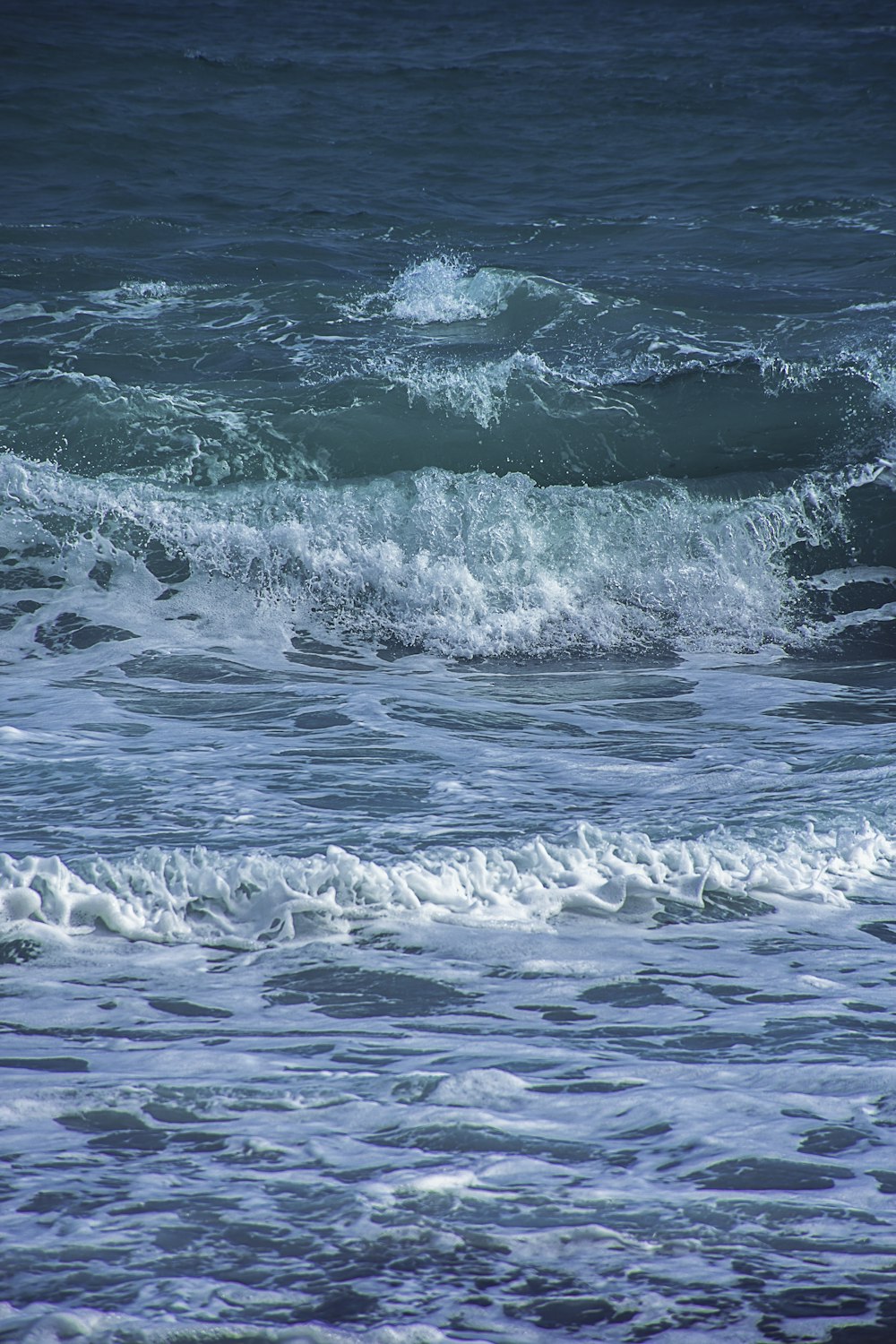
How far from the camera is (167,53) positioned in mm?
18375

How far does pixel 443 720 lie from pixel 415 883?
2.01 m

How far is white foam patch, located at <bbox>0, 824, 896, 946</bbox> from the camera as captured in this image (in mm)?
4156

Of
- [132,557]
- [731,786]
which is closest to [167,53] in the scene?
[132,557]

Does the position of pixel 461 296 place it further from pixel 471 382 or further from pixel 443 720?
pixel 443 720

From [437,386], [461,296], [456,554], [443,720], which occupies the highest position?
[461,296]

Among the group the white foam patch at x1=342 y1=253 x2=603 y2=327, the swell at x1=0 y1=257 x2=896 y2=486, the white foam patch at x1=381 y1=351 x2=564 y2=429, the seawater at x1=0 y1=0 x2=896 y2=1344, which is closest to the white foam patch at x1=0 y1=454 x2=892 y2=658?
the seawater at x1=0 y1=0 x2=896 y2=1344

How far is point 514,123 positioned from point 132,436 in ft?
33.3

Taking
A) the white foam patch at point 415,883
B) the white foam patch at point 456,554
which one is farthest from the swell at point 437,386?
the white foam patch at point 415,883

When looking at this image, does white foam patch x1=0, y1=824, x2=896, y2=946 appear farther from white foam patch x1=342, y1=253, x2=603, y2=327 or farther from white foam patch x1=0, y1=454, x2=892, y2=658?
white foam patch x1=342, y1=253, x2=603, y2=327

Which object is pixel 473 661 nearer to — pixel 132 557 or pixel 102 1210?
pixel 132 557

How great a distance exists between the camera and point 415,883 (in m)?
4.37

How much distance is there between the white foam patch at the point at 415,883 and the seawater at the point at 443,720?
0.02 meters

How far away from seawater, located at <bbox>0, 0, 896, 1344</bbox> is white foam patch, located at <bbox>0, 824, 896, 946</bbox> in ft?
0.06

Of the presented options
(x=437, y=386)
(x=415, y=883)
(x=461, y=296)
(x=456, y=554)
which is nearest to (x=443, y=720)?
(x=415, y=883)
